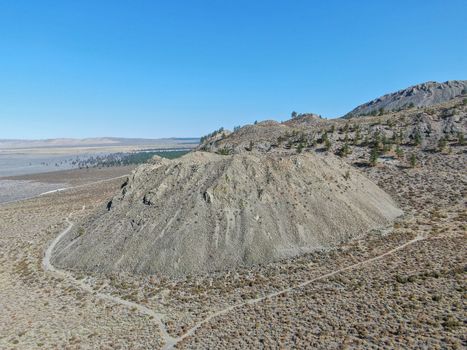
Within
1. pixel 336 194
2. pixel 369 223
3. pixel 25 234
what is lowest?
pixel 25 234

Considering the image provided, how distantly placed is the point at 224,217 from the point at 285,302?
13.5m

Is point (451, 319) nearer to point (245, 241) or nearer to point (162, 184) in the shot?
point (245, 241)

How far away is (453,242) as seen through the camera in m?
34.1

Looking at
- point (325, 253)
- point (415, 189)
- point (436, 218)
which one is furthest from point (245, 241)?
point (415, 189)

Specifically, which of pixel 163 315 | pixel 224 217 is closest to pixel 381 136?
pixel 224 217

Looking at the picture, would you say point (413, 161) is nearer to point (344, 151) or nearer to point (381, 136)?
point (344, 151)

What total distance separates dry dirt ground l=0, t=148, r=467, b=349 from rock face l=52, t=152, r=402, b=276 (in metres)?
2.06

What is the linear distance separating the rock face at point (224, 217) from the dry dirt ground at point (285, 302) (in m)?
2.06

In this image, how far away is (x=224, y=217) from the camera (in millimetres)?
38625

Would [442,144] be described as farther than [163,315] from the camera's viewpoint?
Yes

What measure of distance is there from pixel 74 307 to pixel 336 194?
29889 millimetres

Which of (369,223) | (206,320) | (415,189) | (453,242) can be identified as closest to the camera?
(206,320)

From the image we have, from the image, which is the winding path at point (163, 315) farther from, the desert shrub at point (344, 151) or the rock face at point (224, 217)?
the desert shrub at point (344, 151)

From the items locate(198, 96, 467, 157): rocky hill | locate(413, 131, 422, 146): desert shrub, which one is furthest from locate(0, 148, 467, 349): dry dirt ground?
locate(413, 131, 422, 146): desert shrub
